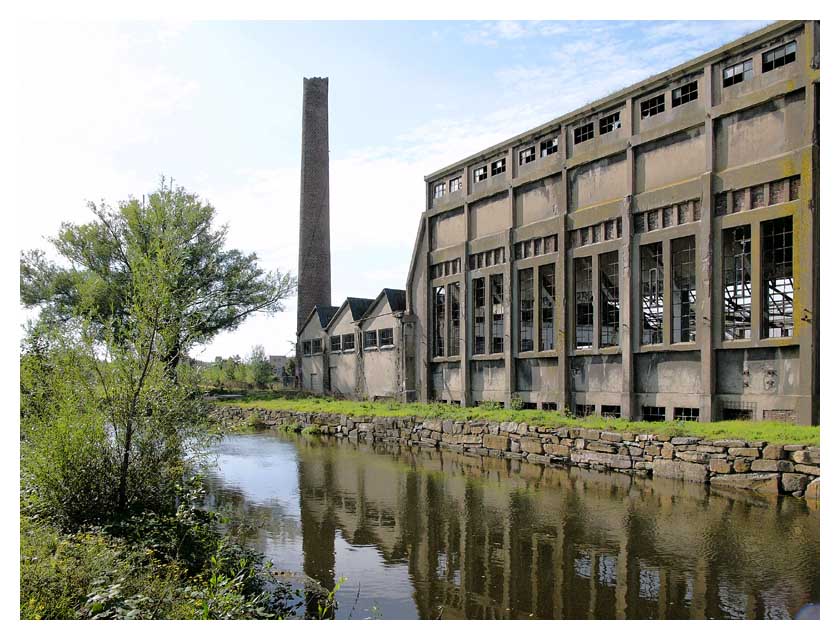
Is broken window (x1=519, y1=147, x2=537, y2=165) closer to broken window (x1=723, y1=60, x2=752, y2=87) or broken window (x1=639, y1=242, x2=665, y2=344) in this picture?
broken window (x1=639, y1=242, x2=665, y2=344)

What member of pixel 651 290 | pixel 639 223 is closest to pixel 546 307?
pixel 651 290

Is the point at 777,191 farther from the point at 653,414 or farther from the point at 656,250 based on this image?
the point at 653,414

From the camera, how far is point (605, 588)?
8.31 m

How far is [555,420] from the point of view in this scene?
20.1m

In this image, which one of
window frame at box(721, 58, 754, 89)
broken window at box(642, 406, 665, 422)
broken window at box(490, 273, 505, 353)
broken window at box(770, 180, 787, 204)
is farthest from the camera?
broken window at box(490, 273, 505, 353)

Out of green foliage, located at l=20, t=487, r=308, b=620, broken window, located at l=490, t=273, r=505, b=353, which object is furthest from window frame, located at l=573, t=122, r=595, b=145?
green foliage, located at l=20, t=487, r=308, b=620

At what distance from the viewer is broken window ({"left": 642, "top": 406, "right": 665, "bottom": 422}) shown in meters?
19.9

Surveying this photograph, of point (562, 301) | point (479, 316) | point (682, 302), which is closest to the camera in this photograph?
point (682, 302)

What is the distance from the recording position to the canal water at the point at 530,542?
793 cm

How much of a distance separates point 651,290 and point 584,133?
5.83 metres

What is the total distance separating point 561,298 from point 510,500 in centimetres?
1071

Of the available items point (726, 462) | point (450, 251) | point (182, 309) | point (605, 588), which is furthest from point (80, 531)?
point (450, 251)

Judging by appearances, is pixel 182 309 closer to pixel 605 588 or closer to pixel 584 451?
pixel 605 588

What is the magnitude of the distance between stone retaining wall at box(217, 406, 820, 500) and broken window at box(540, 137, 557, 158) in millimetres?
10071
